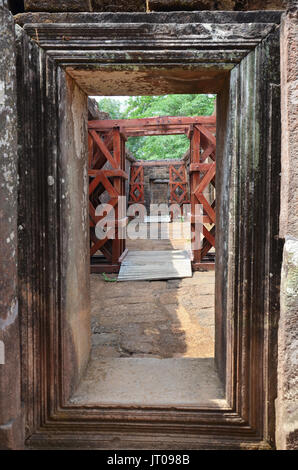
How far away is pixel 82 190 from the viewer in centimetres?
218

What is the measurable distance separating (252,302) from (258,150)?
0.77 m

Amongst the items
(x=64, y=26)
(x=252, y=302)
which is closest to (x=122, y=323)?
(x=252, y=302)

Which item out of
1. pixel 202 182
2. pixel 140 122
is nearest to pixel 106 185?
pixel 140 122

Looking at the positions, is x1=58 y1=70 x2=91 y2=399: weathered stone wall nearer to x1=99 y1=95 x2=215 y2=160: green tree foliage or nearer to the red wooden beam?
the red wooden beam

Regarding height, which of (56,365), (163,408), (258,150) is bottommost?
(163,408)

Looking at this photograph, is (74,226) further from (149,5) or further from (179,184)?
(179,184)

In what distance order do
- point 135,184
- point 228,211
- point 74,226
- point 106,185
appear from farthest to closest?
point 135,184 < point 106,185 < point 74,226 < point 228,211

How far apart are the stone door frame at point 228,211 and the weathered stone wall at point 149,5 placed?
0.24 ft

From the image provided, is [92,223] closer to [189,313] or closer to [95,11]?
[189,313]

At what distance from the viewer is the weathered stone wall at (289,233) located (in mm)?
1554

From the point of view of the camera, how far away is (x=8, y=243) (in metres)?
1.63

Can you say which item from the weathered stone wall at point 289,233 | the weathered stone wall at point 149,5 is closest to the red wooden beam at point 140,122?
the weathered stone wall at point 149,5

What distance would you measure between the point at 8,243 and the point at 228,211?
3.78 feet

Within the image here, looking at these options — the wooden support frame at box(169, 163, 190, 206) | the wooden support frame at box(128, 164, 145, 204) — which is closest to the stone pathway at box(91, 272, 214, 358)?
the wooden support frame at box(128, 164, 145, 204)
